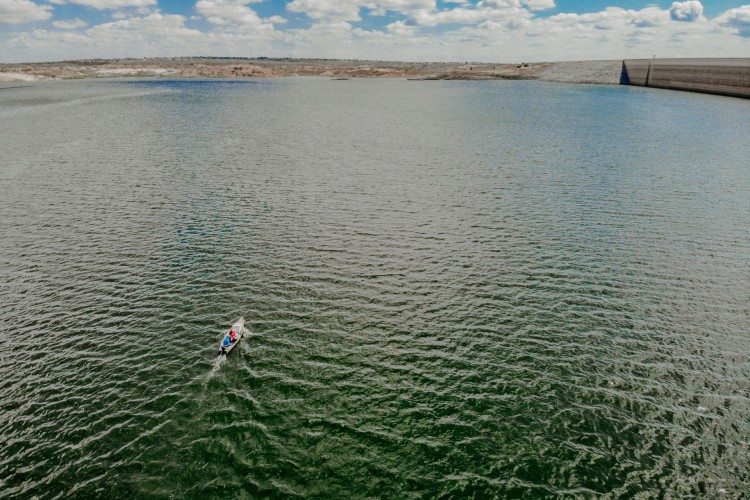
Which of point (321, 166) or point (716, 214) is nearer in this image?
point (716, 214)

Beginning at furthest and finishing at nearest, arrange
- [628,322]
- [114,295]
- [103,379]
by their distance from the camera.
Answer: [114,295] < [628,322] < [103,379]

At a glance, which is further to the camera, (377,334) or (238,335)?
(377,334)

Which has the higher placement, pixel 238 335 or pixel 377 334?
pixel 238 335

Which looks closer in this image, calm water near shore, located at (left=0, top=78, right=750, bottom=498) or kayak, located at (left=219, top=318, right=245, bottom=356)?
calm water near shore, located at (left=0, top=78, right=750, bottom=498)

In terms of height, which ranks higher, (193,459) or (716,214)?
(716,214)

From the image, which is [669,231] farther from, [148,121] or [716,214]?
[148,121]

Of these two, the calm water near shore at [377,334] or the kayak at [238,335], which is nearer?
the calm water near shore at [377,334]

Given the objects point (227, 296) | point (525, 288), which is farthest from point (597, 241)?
point (227, 296)

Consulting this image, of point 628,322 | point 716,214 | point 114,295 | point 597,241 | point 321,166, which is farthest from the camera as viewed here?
point 321,166
